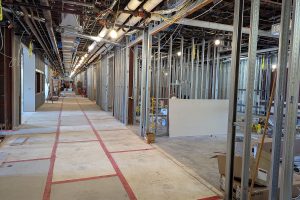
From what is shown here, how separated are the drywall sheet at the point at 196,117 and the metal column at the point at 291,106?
418 centimetres

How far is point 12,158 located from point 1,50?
3618 mm

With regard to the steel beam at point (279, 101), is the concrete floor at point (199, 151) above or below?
below

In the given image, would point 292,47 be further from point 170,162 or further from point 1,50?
point 1,50

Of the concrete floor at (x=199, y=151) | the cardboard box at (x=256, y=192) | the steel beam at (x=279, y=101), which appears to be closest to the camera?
the steel beam at (x=279, y=101)

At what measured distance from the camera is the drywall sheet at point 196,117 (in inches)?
238

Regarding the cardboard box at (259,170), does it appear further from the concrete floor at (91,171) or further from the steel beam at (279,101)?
the steel beam at (279,101)

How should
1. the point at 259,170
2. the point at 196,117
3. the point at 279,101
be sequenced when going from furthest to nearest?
the point at 196,117
the point at 259,170
the point at 279,101

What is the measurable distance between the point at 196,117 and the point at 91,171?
3.62m

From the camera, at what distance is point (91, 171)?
348 cm

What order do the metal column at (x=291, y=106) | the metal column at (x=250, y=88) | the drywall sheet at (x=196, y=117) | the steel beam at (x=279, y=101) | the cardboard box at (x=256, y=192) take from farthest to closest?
1. the drywall sheet at (x=196, y=117)
2. the cardboard box at (x=256, y=192)
3. the metal column at (x=250, y=88)
4. the steel beam at (x=279, y=101)
5. the metal column at (x=291, y=106)

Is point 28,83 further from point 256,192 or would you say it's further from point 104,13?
point 256,192

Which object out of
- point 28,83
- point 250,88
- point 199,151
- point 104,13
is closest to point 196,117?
point 199,151

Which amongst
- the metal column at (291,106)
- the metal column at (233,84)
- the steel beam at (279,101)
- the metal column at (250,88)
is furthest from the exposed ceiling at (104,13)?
the metal column at (291,106)

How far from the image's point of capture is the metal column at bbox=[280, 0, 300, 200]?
1802 millimetres
